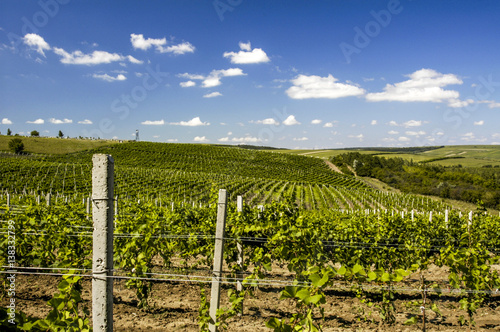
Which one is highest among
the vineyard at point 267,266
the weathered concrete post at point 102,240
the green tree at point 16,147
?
the green tree at point 16,147

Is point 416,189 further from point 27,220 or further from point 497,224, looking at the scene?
point 27,220

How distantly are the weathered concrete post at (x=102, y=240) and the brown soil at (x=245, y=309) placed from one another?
83.1 inches

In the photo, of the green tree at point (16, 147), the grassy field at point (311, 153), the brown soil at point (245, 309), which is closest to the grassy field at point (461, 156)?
the grassy field at point (311, 153)

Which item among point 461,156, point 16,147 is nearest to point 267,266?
point 16,147

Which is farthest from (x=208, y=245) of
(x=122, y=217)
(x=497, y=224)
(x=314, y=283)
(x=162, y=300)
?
(x=497, y=224)

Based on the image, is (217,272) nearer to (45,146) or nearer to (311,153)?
(45,146)

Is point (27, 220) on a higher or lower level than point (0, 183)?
higher

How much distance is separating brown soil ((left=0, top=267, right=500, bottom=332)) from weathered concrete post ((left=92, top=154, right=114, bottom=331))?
6.93ft

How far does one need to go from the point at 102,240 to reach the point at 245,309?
337 cm

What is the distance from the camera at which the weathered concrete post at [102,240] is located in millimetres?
1757

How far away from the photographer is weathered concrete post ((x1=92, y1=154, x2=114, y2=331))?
176 cm

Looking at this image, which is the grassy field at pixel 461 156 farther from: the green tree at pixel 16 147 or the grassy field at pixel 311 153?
the green tree at pixel 16 147

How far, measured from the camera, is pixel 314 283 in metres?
1.80

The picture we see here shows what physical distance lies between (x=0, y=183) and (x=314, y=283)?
35885mm
